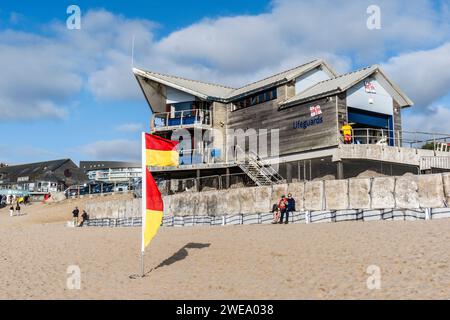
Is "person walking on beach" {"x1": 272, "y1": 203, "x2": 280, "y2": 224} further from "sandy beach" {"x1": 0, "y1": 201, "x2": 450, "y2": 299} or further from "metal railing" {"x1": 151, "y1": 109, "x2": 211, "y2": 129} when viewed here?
"metal railing" {"x1": 151, "y1": 109, "x2": 211, "y2": 129}

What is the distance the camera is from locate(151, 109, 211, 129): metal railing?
120 ft

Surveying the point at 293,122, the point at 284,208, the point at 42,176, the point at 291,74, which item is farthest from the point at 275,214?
the point at 42,176

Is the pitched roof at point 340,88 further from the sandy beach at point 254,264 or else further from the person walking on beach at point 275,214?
the sandy beach at point 254,264

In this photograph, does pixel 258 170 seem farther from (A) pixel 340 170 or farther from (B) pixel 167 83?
(B) pixel 167 83

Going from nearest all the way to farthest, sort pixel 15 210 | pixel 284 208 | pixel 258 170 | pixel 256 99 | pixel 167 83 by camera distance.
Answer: pixel 284 208, pixel 258 170, pixel 256 99, pixel 167 83, pixel 15 210

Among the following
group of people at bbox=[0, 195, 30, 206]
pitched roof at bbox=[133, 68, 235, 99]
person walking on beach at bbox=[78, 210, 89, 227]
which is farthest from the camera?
group of people at bbox=[0, 195, 30, 206]

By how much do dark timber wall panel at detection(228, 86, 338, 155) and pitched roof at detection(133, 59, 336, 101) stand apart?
116cm

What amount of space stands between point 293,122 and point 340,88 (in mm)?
3861

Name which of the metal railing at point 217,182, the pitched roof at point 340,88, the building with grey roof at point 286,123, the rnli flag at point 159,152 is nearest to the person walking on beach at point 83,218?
the building with grey roof at point 286,123

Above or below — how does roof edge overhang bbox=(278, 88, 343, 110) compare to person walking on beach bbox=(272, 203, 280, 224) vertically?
above

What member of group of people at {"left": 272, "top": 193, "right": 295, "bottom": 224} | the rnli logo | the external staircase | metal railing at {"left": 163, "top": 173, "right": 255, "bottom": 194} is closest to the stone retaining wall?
group of people at {"left": 272, "top": 193, "right": 295, "bottom": 224}

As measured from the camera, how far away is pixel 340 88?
28.5m

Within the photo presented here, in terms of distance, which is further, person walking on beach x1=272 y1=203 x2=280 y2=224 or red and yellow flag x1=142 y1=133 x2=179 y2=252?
person walking on beach x1=272 y1=203 x2=280 y2=224
